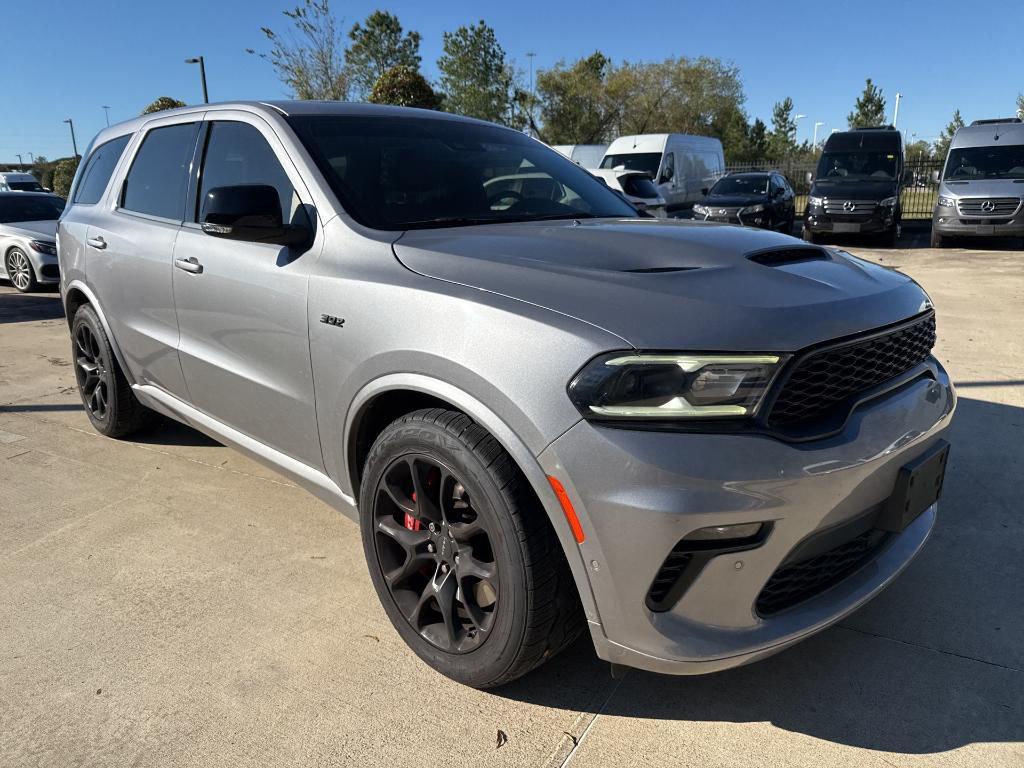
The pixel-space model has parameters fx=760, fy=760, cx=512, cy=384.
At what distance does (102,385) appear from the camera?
446cm

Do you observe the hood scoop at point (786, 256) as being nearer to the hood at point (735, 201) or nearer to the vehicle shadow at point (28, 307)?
the vehicle shadow at point (28, 307)

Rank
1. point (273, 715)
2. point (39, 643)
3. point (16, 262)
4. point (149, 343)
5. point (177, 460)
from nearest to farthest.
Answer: point (273, 715), point (39, 643), point (149, 343), point (177, 460), point (16, 262)

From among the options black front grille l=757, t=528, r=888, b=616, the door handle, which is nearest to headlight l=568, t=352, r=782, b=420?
black front grille l=757, t=528, r=888, b=616

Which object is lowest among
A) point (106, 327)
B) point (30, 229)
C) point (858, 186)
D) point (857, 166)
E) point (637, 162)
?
point (106, 327)

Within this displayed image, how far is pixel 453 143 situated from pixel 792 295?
1785 millimetres

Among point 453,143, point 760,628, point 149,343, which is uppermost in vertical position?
point 453,143

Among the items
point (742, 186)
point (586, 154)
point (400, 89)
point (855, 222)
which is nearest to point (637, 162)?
point (742, 186)

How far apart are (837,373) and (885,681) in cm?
100

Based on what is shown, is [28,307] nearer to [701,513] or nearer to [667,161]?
[701,513]

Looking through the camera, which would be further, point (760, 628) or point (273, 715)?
point (273, 715)

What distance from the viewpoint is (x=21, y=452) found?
440 cm

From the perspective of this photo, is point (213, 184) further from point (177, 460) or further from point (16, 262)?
point (16, 262)

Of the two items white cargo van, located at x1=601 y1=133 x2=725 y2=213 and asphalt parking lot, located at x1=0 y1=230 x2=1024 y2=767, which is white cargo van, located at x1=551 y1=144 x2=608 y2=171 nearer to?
white cargo van, located at x1=601 y1=133 x2=725 y2=213

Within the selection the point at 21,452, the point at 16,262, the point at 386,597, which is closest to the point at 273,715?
the point at 386,597
